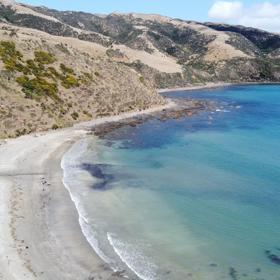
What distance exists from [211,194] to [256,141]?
29.8 m

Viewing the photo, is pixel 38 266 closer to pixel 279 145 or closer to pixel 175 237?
pixel 175 237

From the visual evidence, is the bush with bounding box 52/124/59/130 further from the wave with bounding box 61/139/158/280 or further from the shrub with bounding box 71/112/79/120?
the wave with bounding box 61/139/158/280

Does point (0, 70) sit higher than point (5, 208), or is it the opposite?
point (0, 70)

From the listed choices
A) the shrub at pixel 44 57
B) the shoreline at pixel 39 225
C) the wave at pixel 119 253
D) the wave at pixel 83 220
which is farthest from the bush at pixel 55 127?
the wave at pixel 119 253

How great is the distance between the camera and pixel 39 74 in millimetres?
87812

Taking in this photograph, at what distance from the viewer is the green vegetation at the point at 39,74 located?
81.1 meters

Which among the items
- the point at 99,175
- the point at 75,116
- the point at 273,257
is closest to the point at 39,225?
the point at 99,175

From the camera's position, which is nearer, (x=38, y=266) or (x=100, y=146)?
(x=38, y=266)

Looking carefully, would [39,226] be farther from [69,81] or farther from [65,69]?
[65,69]

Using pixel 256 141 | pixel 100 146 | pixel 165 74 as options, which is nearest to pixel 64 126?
pixel 100 146

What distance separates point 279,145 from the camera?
68.4 metres

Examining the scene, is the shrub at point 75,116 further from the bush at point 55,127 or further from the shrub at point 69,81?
the shrub at point 69,81

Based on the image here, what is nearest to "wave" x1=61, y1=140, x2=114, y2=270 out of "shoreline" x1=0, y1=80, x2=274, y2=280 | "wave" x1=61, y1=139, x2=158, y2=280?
"wave" x1=61, y1=139, x2=158, y2=280

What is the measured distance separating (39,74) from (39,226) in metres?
56.5
